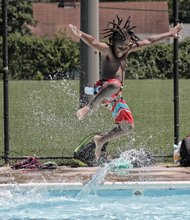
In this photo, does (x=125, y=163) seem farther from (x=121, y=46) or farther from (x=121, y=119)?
(x=121, y=46)

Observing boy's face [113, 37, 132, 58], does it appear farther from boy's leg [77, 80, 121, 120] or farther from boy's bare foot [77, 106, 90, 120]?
boy's bare foot [77, 106, 90, 120]

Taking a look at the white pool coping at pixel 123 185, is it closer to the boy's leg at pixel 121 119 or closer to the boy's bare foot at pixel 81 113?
the boy's leg at pixel 121 119

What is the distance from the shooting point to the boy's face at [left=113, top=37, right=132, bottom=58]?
7.30m

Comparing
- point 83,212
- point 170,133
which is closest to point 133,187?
point 83,212

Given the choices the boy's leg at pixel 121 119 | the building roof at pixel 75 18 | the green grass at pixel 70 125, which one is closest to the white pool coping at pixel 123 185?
the boy's leg at pixel 121 119

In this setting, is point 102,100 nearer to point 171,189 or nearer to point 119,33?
point 119,33

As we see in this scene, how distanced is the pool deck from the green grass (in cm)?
110

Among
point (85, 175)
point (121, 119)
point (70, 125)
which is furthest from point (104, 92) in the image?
point (70, 125)

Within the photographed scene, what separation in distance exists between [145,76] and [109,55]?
14.6m

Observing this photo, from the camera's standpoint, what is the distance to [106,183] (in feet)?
24.4

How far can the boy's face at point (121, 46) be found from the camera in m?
7.30

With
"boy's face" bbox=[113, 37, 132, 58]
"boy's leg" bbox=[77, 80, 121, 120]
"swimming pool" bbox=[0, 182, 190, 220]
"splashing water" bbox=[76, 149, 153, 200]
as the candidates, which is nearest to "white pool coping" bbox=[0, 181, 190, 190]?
"swimming pool" bbox=[0, 182, 190, 220]

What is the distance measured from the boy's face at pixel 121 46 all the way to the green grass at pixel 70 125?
6.50 feet

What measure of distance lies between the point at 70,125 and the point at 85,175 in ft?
12.5
